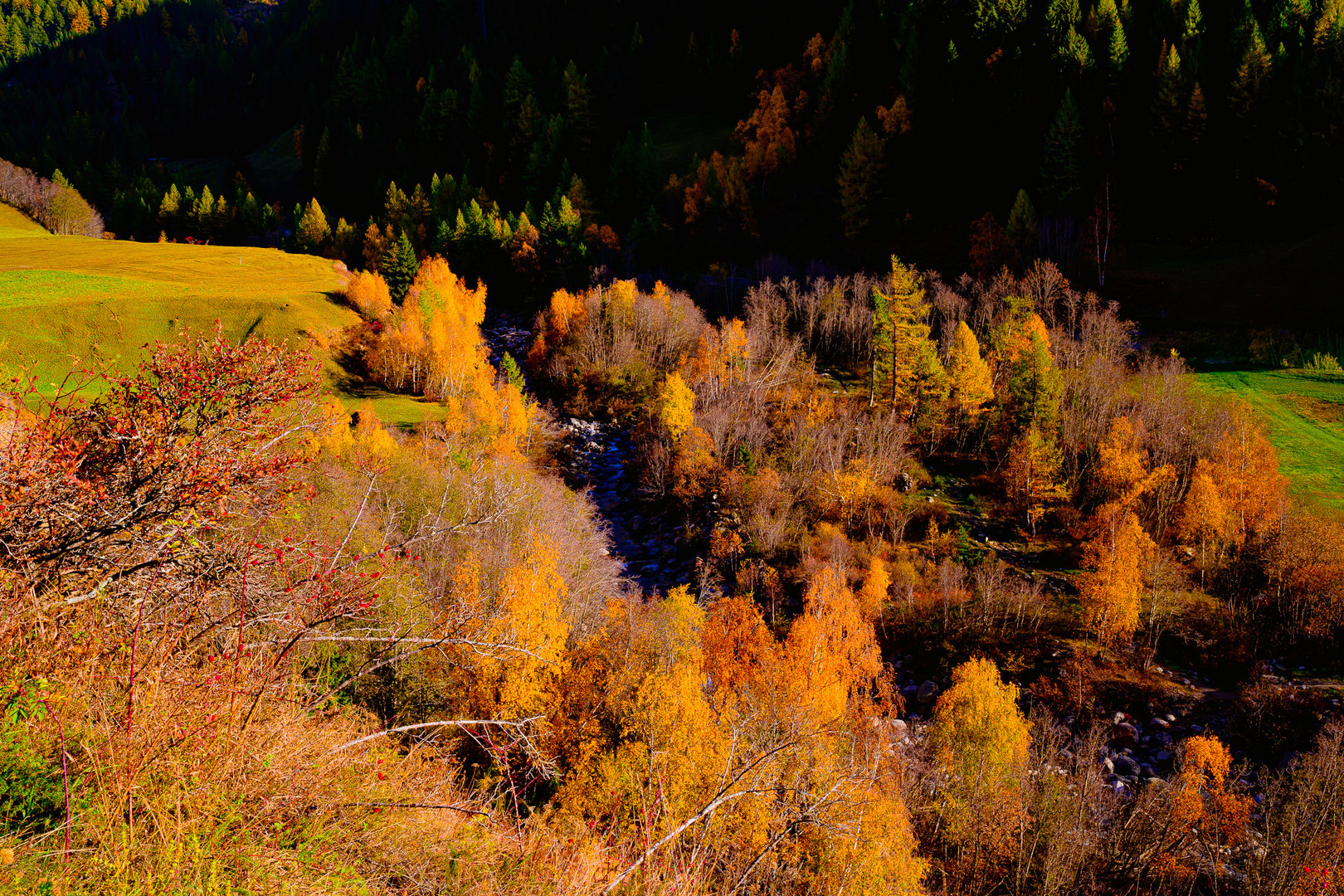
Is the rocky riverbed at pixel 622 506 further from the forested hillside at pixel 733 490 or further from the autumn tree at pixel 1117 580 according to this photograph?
the autumn tree at pixel 1117 580

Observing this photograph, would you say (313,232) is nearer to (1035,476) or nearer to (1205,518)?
(1035,476)

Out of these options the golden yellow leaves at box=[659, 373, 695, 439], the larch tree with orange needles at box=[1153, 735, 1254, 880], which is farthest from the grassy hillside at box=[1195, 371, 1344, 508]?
the golden yellow leaves at box=[659, 373, 695, 439]

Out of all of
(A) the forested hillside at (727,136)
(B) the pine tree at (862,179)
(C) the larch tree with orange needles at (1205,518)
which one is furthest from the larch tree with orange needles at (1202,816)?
(B) the pine tree at (862,179)

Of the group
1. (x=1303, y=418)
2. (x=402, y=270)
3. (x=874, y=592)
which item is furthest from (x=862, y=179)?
(x=874, y=592)

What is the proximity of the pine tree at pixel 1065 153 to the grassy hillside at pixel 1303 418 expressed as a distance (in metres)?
33.5

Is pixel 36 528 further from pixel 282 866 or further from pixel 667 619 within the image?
pixel 667 619

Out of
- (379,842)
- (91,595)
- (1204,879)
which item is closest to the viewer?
(91,595)

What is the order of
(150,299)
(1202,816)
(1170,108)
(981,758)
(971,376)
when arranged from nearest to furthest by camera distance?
(1202,816) → (981,758) → (971,376) → (150,299) → (1170,108)

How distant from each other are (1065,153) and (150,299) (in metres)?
108

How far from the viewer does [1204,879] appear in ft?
100

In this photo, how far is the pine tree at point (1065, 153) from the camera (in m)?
81.2

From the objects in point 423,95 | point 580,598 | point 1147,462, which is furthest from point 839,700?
point 423,95

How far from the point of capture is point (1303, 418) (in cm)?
5325

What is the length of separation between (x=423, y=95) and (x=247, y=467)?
174330 mm
